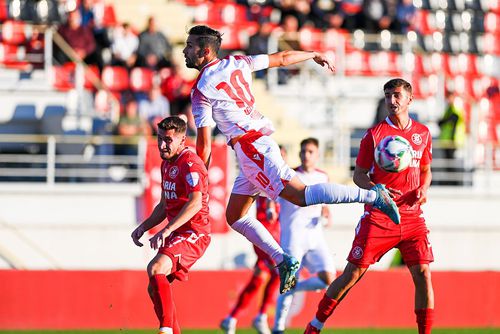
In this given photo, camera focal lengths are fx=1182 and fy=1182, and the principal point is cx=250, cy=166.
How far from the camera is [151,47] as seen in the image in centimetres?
2080

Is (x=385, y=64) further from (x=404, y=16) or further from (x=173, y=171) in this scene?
(x=173, y=171)

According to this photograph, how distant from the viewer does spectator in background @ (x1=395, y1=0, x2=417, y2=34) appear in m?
24.3

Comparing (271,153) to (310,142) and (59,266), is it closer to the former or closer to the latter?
(310,142)

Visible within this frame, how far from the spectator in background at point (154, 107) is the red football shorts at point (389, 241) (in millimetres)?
9963

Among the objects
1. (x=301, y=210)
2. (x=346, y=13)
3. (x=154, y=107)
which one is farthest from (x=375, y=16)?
(x=301, y=210)

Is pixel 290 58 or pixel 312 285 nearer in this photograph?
pixel 290 58

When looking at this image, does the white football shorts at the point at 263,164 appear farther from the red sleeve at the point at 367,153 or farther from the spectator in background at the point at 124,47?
the spectator in background at the point at 124,47

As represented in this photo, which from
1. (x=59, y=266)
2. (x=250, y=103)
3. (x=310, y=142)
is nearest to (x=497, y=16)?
(x=59, y=266)

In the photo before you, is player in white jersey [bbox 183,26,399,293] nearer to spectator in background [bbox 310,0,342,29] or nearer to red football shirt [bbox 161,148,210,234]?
red football shirt [bbox 161,148,210,234]

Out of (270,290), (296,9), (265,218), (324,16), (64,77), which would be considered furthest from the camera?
(324,16)

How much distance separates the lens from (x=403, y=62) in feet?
73.9

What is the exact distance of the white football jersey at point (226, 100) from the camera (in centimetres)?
975

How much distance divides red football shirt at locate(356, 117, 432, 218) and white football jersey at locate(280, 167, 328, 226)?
8.35 feet

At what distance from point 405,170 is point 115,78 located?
38.0 ft
